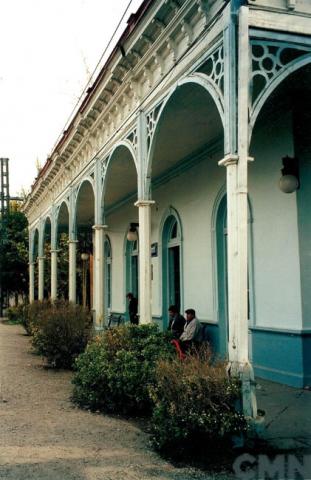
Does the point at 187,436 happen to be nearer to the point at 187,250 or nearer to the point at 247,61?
→ the point at 247,61

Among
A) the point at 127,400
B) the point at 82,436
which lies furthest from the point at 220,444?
the point at 127,400

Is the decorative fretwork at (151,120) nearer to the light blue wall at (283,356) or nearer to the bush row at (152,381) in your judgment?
the bush row at (152,381)

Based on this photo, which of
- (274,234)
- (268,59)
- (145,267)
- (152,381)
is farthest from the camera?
(145,267)

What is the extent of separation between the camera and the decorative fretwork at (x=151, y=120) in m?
7.91

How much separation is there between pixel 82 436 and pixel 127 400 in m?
1.13

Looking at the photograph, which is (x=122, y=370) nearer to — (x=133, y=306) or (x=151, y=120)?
(x=151, y=120)

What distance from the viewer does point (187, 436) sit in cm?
477

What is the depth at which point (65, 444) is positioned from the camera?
530 cm

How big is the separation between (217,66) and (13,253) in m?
25.4

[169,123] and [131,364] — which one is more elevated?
[169,123]

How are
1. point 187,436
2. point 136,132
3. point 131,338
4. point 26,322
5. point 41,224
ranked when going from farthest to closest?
point 41,224
point 26,322
point 136,132
point 131,338
point 187,436

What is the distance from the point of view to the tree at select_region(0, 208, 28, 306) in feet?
96.9

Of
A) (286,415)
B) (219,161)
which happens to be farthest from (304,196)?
(286,415)

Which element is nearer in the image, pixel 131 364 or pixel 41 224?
pixel 131 364
